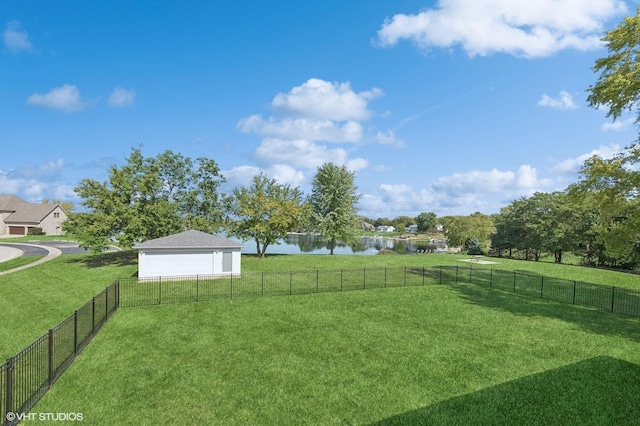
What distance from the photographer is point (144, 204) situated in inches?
1278

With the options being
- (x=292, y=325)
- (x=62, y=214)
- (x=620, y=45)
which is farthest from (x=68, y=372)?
(x=62, y=214)

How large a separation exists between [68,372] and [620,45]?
83.7ft

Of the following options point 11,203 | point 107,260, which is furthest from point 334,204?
point 11,203

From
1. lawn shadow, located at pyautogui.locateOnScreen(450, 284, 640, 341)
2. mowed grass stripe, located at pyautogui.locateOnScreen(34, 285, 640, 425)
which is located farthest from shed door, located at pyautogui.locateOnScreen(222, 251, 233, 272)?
lawn shadow, located at pyautogui.locateOnScreen(450, 284, 640, 341)

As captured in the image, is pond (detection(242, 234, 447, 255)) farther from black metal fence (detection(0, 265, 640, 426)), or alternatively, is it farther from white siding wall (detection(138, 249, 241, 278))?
black metal fence (detection(0, 265, 640, 426))

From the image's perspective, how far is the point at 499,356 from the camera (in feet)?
36.9

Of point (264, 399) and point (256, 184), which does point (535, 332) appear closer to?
point (264, 399)

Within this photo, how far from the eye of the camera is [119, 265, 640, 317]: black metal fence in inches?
749

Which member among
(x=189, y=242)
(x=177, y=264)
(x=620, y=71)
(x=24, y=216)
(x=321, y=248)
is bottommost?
(x=321, y=248)

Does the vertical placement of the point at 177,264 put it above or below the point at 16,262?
above

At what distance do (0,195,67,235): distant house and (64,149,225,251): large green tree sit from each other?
1820 inches

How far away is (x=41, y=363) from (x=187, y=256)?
14.6 m

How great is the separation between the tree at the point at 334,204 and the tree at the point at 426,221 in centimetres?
12042

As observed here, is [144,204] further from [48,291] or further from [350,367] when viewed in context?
[350,367]
